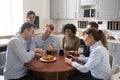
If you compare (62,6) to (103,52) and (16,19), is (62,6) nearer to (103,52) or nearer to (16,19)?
(16,19)

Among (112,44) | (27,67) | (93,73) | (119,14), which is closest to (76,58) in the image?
(93,73)

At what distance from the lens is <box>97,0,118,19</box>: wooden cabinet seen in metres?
3.90

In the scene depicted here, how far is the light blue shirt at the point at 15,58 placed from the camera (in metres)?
1.87

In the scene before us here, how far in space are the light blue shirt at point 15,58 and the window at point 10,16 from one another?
8.37 feet

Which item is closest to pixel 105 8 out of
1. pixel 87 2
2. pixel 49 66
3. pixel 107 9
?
pixel 107 9

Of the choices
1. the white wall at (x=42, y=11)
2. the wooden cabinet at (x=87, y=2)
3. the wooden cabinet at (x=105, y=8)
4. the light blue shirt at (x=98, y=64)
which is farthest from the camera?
the white wall at (x=42, y=11)

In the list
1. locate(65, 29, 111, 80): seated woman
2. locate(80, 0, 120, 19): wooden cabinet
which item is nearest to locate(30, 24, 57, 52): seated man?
locate(65, 29, 111, 80): seated woman

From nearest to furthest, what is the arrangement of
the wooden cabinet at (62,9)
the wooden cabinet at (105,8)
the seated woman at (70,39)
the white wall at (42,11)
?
the seated woman at (70,39) < the wooden cabinet at (105,8) < the white wall at (42,11) < the wooden cabinet at (62,9)

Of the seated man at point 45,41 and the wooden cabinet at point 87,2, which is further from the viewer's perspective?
the wooden cabinet at point 87,2

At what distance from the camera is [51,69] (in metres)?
1.85

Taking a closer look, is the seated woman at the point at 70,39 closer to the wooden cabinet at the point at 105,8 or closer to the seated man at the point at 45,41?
the seated man at the point at 45,41

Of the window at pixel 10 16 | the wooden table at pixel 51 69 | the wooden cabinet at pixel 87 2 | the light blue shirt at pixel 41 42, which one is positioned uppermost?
the wooden cabinet at pixel 87 2

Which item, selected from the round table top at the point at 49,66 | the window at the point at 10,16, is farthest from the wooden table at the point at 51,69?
the window at the point at 10,16

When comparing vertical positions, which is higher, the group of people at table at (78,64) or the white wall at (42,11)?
the white wall at (42,11)
